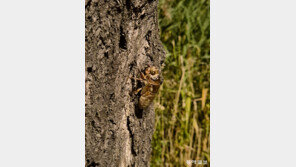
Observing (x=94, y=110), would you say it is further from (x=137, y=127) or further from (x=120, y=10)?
(x=120, y=10)

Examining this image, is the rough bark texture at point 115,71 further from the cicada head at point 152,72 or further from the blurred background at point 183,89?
the blurred background at point 183,89

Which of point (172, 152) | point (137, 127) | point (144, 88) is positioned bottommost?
→ point (172, 152)

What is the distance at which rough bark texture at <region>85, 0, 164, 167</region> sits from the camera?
3.46ft

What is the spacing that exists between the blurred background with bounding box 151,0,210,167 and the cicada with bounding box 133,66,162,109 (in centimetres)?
59

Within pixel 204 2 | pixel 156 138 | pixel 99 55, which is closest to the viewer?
pixel 99 55

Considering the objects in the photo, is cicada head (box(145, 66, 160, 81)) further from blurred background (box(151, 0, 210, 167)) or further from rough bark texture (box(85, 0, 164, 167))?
blurred background (box(151, 0, 210, 167))

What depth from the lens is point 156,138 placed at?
187 cm

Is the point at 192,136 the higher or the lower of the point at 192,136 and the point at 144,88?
the lower

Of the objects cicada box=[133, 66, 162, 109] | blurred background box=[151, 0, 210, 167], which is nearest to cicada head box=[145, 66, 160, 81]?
cicada box=[133, 66, 162, 109]

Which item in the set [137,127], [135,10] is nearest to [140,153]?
[137,127]

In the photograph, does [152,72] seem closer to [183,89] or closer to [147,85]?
[147,85]

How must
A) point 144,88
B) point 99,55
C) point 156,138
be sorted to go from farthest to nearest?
point 156,138, point 144,88, point 99,55

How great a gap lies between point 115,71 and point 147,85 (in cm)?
17

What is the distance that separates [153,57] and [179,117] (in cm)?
81
